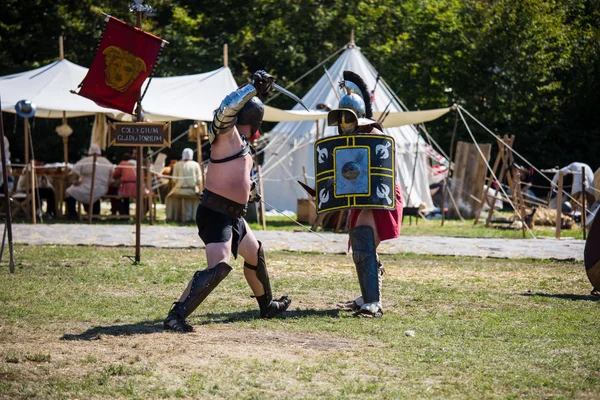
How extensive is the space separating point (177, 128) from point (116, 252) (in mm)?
18676

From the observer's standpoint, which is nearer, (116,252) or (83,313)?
(83,313)

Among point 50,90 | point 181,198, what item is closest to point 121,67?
point 50,90

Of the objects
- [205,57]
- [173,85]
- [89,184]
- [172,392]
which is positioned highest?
[205,57]

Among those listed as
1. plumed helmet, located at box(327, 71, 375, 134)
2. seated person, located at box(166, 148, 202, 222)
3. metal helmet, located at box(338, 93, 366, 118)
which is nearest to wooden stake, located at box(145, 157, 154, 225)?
seated person, located at box(166, 148, 202, 222)

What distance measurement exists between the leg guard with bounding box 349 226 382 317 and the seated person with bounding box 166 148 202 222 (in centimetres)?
1057

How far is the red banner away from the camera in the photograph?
962cm

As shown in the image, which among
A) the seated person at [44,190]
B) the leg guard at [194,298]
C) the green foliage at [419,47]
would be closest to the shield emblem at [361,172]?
the leg guard at [194,298]

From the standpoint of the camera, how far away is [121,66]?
31.8 feet

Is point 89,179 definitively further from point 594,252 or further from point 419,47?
point 419,47

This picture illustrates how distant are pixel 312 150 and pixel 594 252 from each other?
1337 centimetres

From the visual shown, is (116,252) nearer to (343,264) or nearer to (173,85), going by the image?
(343,264)

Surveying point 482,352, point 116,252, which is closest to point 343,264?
point 116,252

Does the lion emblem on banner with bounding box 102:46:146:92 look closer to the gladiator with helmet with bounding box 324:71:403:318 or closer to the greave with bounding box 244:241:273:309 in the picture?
the gladiator with helmet with bounding box 324:71:403:318

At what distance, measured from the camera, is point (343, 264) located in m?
10.6
